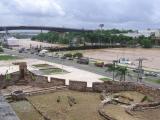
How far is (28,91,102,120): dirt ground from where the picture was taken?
29.1 metres

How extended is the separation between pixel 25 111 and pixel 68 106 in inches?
153

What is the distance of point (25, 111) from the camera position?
3083cm

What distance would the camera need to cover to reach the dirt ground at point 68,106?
2905cm

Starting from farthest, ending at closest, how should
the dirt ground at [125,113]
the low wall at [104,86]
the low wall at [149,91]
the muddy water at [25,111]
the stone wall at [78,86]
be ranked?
the stone wall at [78,86]
the low wall at [104,86]
the low wall at [149,91]
the dirt ground at [125,113]
the muddy water at [25,111]

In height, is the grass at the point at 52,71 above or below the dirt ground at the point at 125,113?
below

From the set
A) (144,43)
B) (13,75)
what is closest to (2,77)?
(13,75)

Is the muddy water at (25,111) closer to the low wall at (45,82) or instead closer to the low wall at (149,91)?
the low wall at (45,82)

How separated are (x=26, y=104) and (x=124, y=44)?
161016 millimetres

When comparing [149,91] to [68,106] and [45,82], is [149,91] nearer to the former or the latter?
[68,106]

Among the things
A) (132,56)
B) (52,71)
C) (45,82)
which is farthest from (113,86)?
(132,56)

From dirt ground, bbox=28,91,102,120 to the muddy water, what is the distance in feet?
2.06

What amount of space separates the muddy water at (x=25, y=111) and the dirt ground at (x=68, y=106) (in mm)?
627

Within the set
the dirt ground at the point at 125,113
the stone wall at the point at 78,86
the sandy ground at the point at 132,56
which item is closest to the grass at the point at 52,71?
the sandy ground at the point at 132,56

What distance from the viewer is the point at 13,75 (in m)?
43.9
